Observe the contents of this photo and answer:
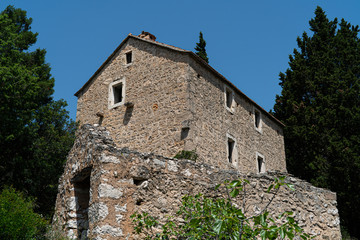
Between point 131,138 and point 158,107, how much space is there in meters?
1.72

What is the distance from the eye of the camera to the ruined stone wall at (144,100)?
1505 cm

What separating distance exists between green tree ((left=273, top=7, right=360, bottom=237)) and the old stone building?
1519 mm

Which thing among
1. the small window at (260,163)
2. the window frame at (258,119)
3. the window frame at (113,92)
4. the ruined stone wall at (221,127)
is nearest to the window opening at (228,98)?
the ruined stone wall at (221,127)

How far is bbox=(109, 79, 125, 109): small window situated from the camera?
1739cm

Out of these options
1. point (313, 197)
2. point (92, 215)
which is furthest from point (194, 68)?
point (92, 215)

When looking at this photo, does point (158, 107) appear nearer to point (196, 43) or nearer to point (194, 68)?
point (194, 68)

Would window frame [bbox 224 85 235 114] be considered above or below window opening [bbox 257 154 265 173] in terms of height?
above

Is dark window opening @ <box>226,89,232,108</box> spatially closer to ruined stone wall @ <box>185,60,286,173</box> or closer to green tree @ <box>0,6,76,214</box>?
ruined stone wall @ <box>185,60,286,173</box>

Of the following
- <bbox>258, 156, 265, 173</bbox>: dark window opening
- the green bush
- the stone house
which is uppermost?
the stone house

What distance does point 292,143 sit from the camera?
22016 mm

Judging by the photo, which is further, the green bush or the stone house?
the stone house

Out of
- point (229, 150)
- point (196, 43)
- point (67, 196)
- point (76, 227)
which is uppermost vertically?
point (196, 43)

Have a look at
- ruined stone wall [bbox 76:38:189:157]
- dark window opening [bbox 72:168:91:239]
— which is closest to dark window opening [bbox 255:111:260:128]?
ruined stone wall [bbox 76:38:189:157]

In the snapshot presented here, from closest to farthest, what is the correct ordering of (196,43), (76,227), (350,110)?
(76,227) → (350,110) → (196,43)
